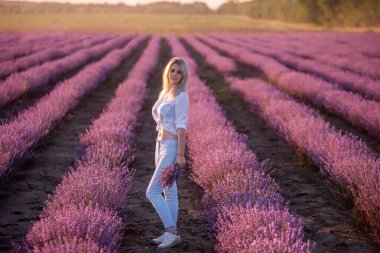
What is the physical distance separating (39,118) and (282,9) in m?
95.1

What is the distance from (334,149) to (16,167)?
154 inches

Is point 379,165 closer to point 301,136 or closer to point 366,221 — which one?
point 366,221

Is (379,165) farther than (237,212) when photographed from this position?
Yes

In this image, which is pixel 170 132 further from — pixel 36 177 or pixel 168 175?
pixel 36 177

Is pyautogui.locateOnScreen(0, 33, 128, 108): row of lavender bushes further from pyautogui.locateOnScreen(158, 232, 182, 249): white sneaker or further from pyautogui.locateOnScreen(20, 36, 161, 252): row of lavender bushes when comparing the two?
pyautogui.locateOnScreen(158, 232, 182, 249): white sneaker

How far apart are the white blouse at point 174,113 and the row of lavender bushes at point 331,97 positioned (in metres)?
4.95

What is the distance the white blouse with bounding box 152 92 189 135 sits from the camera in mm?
3666

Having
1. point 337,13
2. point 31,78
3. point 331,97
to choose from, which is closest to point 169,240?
point 331,97

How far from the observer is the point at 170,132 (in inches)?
147

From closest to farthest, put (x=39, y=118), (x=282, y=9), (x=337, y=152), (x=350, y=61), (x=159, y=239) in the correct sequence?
(x=159, y=239) < (x=337, y=152) < (x=39, y=118) < (x=350, y=61) < (x=282, y=9)

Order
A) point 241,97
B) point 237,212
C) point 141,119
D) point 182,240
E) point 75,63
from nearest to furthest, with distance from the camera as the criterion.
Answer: point 237,212 < point 182,240 < point 141,119 < point 241,97 < point 75,63

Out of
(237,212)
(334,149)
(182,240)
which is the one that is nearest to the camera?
(237,212)

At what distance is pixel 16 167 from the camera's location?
18.7 ft

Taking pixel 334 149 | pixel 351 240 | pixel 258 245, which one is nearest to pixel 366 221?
pixel 351 240
